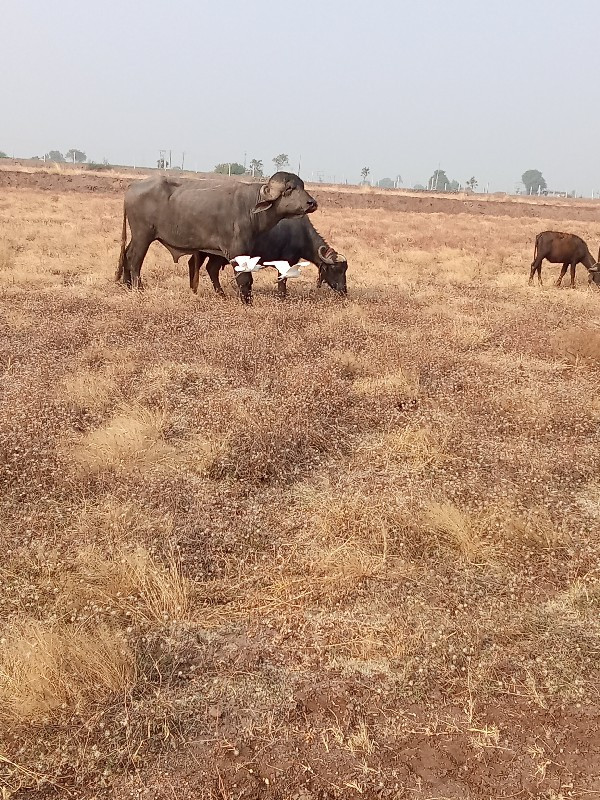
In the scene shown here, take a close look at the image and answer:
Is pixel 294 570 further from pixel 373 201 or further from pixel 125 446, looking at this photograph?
pixel 373 201

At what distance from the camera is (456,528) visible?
379 cm

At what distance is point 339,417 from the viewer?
18.4 ft

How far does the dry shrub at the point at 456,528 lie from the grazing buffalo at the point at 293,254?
7.42 meters

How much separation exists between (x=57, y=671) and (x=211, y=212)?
8.98m

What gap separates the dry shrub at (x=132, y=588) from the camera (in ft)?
10.1

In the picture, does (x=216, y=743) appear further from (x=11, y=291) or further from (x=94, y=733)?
(x=11, y=291)

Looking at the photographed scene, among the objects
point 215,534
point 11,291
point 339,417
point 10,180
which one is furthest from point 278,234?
point 10,180

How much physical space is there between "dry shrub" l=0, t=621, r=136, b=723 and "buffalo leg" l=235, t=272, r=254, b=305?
767 centimetres

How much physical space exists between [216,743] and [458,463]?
3.00 m

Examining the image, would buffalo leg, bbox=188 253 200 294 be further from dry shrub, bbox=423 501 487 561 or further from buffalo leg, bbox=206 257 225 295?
dry shrub, bbox=423 501 487 561

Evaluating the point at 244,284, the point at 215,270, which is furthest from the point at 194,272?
the point at 244,284

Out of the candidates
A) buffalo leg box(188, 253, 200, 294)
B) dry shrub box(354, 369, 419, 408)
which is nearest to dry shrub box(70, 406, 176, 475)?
dry shrub box(354, 369, 419, 408)

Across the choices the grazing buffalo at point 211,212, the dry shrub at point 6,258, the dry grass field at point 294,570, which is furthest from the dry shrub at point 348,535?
the dry shrub at point 6,258

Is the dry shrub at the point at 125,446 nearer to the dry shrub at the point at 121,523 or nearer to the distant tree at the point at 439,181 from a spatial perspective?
the dry shrub at the point at 121,523
